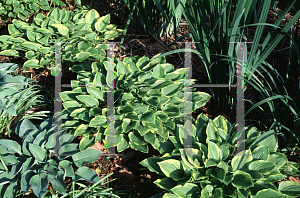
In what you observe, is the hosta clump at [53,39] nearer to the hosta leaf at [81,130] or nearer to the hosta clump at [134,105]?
the hosta clump at [134,105]

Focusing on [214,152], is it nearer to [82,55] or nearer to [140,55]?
[82,55]

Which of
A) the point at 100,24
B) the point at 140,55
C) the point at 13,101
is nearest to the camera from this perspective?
the point at 13,101

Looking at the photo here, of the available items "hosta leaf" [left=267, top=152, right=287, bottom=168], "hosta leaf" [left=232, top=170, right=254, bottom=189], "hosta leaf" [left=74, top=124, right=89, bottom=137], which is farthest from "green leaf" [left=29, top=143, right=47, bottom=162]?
"hosta leaf" [left=267, top=152, right=287, bottom=168]

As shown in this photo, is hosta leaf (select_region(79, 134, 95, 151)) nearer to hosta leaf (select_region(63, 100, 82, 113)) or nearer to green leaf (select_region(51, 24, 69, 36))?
hosta leaf (select_region(63, 100, 82, 113))

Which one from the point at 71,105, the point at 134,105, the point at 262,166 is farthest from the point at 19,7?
the point at 262,166

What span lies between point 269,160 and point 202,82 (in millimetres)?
957

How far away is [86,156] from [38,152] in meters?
0.29

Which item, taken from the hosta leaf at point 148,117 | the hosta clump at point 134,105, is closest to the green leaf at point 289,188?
the hosta clump at point 134,105

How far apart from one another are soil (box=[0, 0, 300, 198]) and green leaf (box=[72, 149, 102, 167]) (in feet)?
0.78

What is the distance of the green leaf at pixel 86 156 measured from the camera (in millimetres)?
1417

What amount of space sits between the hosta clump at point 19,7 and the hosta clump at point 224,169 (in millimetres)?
2262

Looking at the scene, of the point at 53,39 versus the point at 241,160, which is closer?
the point at 241,160

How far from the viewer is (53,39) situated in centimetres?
195

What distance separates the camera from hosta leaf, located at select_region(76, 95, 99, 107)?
1.47 metres
